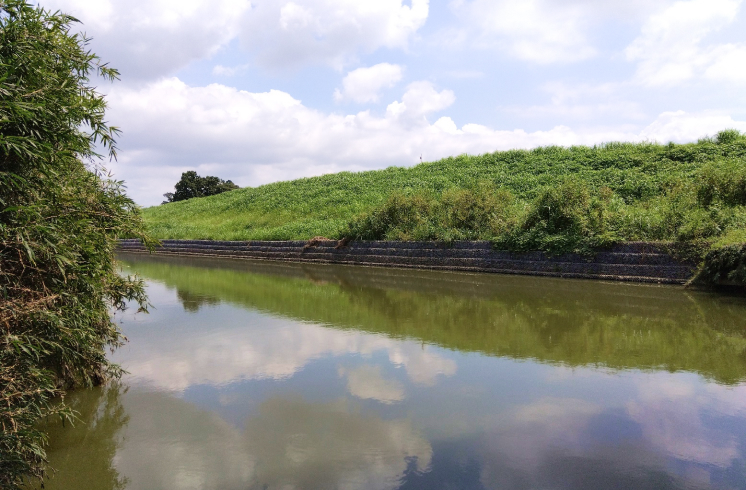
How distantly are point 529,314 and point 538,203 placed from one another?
6.85m

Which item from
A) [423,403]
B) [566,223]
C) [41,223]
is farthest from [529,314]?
[41,223]

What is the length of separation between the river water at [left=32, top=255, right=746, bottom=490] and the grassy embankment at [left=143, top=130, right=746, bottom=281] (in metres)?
3.94

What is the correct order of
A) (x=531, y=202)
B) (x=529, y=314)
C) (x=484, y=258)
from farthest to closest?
(x=531, y=202)
(x=484, y=258)
(x=529, y=314)

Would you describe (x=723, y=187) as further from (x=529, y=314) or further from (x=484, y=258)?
(x=529, y=314)

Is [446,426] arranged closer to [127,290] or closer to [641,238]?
[127,290]

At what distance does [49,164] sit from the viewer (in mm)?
3602

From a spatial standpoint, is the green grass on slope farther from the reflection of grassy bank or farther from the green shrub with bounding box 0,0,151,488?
the green shrub with bounding box 0,0,151,488

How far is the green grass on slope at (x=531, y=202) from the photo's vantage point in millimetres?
12766

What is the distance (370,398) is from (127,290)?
2.89m

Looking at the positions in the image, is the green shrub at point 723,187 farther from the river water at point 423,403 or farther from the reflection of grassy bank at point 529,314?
the river water at point 423,403

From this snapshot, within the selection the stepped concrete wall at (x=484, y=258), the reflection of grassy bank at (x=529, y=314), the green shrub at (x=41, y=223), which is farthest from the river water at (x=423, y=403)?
the stepped concrete wall at (x=484, y=258)

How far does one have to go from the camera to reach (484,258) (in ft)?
50.7

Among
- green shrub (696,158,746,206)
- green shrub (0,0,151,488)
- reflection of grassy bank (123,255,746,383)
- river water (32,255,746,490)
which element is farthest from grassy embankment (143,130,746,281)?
green shrub (0,0,151,488)

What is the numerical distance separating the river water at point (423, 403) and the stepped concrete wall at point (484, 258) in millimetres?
2890
